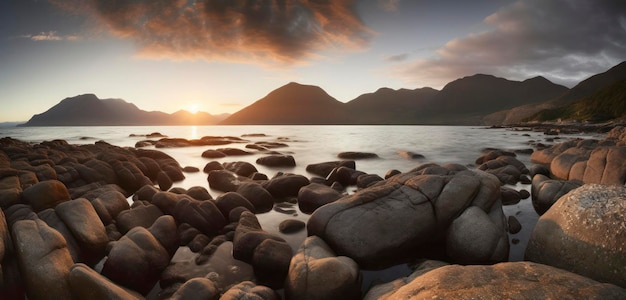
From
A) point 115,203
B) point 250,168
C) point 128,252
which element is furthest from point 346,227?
point 250,168

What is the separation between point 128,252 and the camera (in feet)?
20.1

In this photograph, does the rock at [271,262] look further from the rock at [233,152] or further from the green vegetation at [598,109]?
the green vegetation at [598,109]

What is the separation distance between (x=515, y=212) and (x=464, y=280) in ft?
28.4

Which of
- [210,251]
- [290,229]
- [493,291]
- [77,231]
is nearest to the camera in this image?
[493,291]

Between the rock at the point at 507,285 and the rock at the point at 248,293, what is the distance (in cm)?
220

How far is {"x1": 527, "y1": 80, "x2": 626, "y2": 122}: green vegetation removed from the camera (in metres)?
119

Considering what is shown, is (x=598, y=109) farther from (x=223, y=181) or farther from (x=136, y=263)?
(x=136, y=263)

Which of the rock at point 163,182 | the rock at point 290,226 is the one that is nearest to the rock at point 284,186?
the rock at point 290,226

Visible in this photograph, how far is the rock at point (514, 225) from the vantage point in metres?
8.97

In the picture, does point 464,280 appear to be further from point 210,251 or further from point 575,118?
point 575,118

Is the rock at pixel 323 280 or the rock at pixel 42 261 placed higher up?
the rock at pixel 42 261

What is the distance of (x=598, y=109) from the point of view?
131m

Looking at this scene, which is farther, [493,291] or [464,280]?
[464,280]

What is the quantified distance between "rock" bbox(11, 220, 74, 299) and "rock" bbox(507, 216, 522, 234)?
10.6 metres
